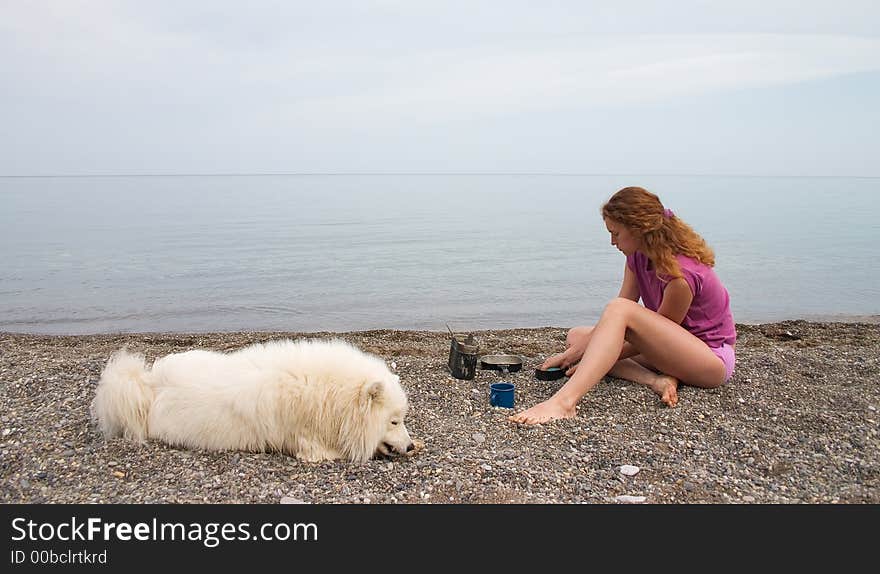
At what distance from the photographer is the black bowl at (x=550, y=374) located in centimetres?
640

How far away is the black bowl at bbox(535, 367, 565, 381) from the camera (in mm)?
6396

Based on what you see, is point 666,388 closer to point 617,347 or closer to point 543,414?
point 617,347

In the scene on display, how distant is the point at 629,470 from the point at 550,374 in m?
2.08

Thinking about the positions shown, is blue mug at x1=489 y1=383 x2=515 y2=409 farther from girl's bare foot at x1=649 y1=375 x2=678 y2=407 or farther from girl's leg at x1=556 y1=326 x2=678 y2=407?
girl's bare foot at x1=649 y1=375 x2=678 y2=407

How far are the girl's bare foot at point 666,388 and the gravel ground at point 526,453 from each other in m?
0.08

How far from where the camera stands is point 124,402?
180 inches

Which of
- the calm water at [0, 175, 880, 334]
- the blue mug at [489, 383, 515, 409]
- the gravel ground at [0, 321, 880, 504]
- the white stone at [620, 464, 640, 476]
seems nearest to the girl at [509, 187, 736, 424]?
the gravel ground at [0, 321, 880, 504]

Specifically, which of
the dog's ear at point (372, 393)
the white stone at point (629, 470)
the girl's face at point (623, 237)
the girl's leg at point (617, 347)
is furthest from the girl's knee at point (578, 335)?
the dog's ear at point (372, 393)

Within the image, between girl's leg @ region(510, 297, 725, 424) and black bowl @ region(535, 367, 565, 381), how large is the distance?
101cm

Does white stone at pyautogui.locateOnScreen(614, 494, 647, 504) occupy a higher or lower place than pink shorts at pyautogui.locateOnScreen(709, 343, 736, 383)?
lower

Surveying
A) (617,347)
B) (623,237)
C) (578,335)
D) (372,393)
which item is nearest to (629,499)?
(617,347)

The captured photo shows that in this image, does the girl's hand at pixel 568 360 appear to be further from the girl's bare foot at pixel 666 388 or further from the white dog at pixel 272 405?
the white dog at pixel 272 405

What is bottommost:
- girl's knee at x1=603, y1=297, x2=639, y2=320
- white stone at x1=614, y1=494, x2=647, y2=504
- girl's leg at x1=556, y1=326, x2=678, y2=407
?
white stone at x1=614, y1=494, x2=647, y2=504
